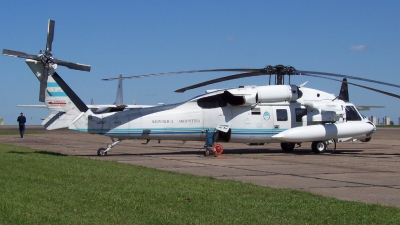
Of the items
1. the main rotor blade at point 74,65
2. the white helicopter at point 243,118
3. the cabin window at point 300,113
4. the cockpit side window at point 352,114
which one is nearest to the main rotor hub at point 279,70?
the white helicopter at point 243,118

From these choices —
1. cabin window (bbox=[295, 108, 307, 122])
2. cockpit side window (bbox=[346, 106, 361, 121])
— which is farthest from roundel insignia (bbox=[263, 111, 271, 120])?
cockpit side window (bbox=[346, 106, 361, 121])

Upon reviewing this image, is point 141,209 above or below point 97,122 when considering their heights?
below

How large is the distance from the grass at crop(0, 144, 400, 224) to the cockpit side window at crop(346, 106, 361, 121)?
1317 cm

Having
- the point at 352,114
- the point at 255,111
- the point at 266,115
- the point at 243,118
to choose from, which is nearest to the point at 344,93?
the point at 352,114

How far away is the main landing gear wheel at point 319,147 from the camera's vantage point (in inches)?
909

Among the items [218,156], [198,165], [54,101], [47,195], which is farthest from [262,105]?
[47,195]

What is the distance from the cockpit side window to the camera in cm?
2352

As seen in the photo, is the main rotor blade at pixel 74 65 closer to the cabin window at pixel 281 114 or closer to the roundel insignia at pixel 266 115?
the roundel insignia at pixel 266 115

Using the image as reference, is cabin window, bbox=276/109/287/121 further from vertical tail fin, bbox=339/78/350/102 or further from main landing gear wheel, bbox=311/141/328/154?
vertical tail fin, bbox=339/78/350/102

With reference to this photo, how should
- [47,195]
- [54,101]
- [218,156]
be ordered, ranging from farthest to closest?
[218,156]
[54,101]
[47,195]

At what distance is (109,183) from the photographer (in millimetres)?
10914

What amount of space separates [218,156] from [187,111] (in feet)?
7.57

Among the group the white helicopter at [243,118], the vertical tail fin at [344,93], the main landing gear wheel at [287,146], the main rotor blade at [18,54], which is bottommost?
the main landing gear wheel at [287,146]

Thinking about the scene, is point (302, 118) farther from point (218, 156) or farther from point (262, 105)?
point (218, 156)
